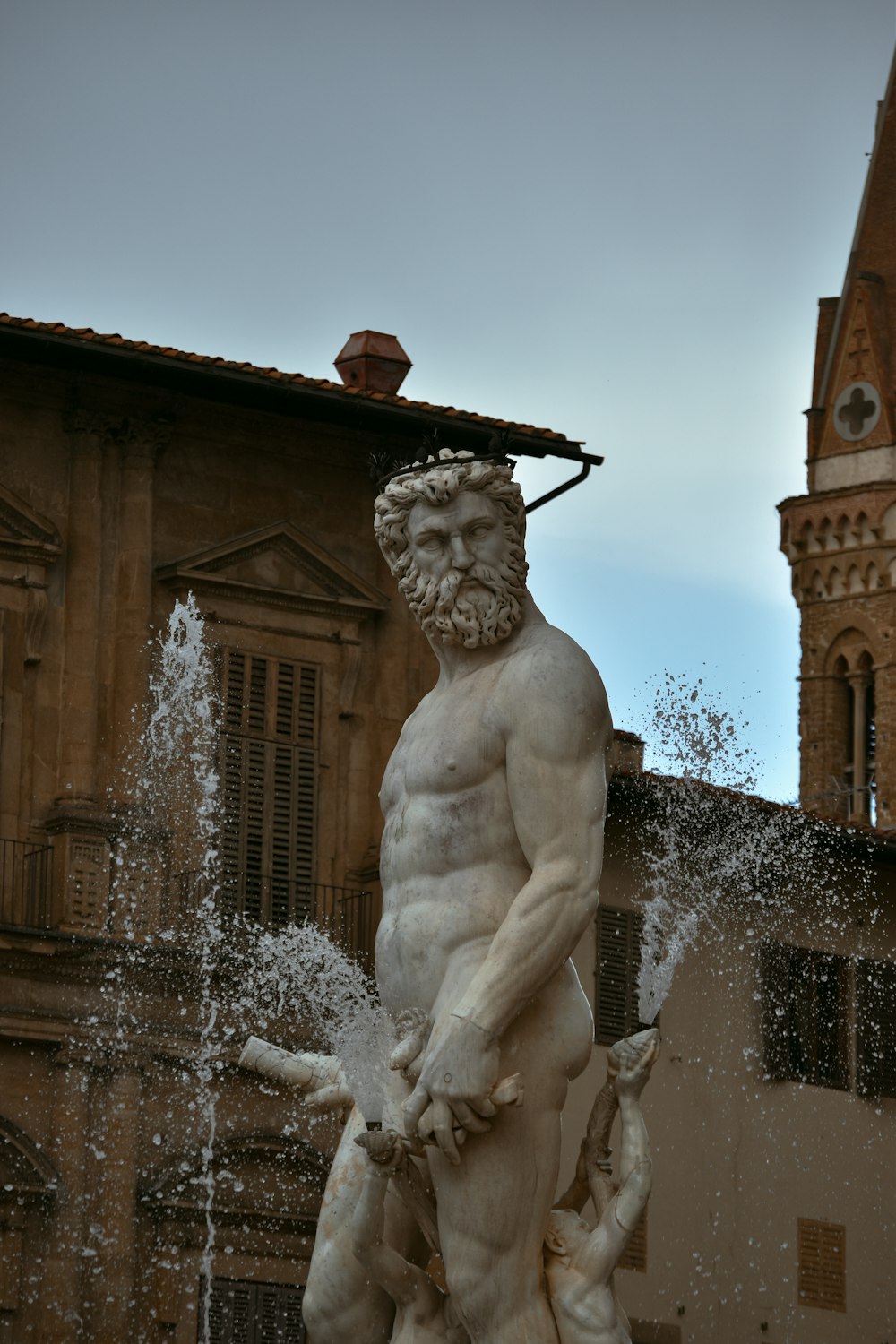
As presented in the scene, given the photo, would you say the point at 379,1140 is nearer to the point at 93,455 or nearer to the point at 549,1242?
the point at 549,1242

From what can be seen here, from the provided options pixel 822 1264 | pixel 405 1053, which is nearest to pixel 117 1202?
pixel 822 1264

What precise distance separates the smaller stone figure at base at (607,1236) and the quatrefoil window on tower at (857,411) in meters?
52.0

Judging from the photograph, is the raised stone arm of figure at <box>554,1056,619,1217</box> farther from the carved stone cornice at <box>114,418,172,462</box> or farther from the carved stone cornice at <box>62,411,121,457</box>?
the carved stone cornice at <box>114,418,172,462</box>

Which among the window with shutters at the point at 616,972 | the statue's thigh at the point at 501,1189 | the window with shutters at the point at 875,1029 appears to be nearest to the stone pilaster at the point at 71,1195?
the window with shutters at the point at 616,972

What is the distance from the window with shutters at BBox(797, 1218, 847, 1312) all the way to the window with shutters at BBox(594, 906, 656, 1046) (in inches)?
113

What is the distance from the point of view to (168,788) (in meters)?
27.5

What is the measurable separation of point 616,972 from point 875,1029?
3.80m

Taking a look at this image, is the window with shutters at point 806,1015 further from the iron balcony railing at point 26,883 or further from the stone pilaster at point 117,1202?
the iron balcony railing at point 26,883

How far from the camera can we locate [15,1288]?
2541cm

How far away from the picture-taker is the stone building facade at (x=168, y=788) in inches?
1025

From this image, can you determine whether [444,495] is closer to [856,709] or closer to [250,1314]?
[250,1314]

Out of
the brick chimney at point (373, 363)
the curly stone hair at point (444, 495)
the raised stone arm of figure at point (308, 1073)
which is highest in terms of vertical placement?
the brick chimney at point (373, 363)

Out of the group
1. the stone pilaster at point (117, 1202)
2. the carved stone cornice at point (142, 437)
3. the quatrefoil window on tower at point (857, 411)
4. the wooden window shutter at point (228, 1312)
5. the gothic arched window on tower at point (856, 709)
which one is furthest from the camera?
the gothic arched window on tower at point (856, 709)

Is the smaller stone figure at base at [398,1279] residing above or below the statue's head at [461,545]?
below
